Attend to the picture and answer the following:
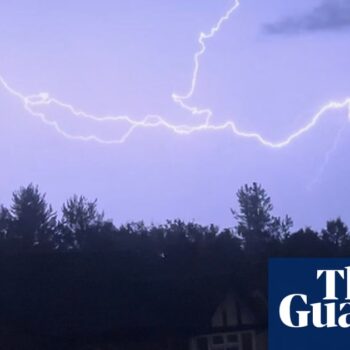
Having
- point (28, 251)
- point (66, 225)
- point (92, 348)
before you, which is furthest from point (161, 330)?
point (66, 225)

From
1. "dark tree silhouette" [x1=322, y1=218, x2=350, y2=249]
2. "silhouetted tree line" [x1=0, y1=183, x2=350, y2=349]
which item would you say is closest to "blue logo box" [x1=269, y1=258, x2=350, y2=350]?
"silhouetted tree line" [x1=0, y1=183, x2=350, y2=349]

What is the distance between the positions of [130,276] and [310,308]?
12.5m

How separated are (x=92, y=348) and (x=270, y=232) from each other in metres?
8.18

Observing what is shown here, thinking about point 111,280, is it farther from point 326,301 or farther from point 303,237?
point 326,301

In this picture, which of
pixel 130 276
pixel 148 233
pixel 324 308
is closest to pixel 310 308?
pixel 324 308

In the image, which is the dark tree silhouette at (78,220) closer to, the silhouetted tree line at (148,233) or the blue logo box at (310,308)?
the silhouetted tree line at (148,233)

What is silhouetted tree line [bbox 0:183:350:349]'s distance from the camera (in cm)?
2423

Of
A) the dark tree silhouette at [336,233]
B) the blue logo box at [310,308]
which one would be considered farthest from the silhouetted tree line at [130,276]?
the blue logo box at [310,308]

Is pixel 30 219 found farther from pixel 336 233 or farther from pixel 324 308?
pixel 324 308

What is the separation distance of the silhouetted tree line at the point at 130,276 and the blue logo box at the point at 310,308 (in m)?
7.67

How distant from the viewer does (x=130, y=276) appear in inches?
1041

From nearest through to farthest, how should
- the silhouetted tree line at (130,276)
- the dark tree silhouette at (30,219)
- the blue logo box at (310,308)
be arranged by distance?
the blue logo box at (310,308) < the silhouetted tree line at (130,276) < the dark tree silhouette at (30,219)

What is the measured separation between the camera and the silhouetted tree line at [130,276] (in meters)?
24.2

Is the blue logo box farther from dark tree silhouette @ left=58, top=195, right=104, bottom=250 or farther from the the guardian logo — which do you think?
dark tree silhouette @ left=58, top=195, right=104, bottom=250
